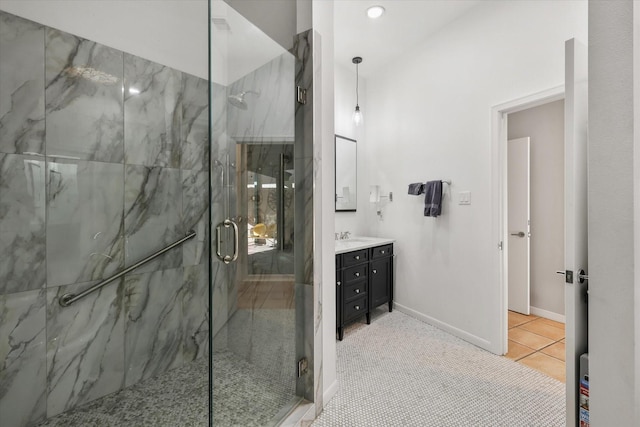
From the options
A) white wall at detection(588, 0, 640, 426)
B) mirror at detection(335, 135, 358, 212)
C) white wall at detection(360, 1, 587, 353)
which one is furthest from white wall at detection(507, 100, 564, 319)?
white wall at detection(588, 0, 640, 426)

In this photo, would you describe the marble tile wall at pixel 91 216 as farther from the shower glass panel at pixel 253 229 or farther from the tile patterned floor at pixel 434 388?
the tile patterned floor at pixel 434 388

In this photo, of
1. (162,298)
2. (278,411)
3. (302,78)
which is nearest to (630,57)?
(302,78)

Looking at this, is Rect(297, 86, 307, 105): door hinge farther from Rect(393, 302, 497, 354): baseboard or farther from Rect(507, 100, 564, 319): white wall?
Rect(507, 100, 564, 319): white wall

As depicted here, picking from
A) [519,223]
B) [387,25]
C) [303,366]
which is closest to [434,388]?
[303,366]

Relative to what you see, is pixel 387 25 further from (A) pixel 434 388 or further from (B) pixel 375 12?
(A) pixel 434 388

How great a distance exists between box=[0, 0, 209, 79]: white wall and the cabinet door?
2419 mm

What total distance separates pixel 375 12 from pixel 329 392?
10.4 feet

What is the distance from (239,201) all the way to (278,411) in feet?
3.88

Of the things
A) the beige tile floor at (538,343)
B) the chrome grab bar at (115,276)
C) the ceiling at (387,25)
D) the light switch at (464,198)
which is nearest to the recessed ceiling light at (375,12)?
the ceiling at (387,25)

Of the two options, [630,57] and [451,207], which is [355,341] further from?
[630,57]

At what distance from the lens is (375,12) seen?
108 inches

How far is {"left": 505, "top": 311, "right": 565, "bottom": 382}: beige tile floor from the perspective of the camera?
2.30 metres

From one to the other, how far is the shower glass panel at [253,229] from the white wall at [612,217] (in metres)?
1.37

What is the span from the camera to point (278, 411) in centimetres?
164
